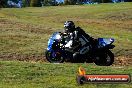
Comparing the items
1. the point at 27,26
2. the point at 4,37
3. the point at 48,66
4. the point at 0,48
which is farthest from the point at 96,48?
the point at 27,26

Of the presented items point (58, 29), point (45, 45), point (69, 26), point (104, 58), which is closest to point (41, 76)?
point (69, 26)

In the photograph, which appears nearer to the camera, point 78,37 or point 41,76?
point 41,76

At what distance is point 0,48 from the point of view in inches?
883

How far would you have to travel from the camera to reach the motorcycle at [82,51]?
1642 centimetres

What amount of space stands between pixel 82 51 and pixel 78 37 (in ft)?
1.68

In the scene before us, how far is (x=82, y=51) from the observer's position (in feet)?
54.4

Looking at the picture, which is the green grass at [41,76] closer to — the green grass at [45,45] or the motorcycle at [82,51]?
the green grass at [45,45]

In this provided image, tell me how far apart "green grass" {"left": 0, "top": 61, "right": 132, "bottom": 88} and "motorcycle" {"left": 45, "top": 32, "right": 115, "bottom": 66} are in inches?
120

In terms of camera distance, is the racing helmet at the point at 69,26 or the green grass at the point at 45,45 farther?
the racing helmet at the point at 69,26

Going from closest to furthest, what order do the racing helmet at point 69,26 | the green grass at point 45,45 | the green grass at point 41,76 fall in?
the green grass at point 41,76 < the green grass at point 45,45 < the racing helmet at point 69,26

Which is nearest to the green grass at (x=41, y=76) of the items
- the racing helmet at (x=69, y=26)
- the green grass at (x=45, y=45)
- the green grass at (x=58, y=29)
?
the green grass at (x=45, y=45)

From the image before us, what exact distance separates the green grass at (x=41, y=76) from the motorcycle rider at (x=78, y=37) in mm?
3038

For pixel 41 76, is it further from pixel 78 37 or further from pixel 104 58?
pixel 104 58

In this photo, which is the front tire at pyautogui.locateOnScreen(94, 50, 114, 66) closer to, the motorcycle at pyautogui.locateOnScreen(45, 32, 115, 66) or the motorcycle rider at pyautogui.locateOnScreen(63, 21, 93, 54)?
the motorcycle at pyautogui.locateOnScreen(45, 32, 115, 66)
